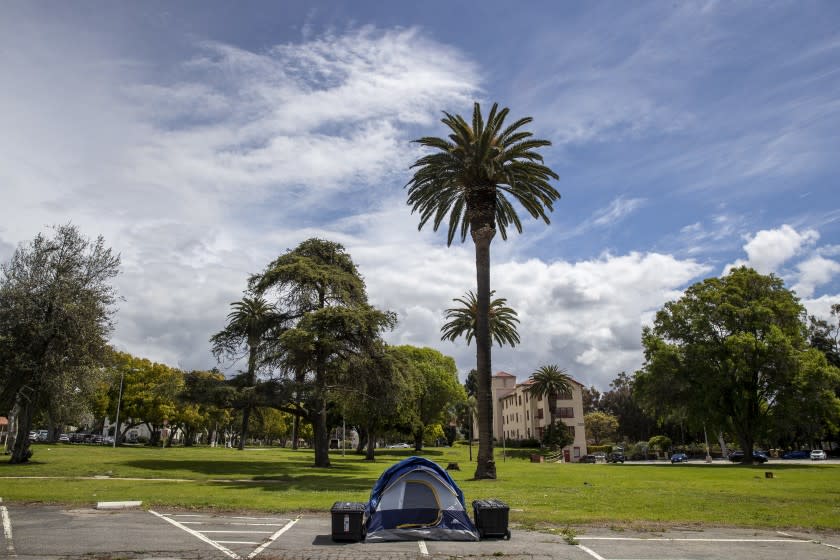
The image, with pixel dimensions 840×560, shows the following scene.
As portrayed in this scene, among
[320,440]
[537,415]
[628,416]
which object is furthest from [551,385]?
[320,440]

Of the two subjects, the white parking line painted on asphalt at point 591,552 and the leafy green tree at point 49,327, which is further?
the leafy green tree at point 49,327

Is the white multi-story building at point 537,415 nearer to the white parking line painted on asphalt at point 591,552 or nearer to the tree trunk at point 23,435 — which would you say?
the tree trunk at point 23,435

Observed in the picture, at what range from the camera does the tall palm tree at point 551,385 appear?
89.2 metres

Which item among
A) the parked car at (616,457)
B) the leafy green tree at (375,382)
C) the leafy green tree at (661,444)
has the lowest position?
the parked car at (616,457)

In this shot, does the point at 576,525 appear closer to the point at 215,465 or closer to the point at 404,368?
the point at 404,368

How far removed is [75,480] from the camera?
2628 cm

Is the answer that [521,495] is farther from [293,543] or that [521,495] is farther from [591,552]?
[293,543]

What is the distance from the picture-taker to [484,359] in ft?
109

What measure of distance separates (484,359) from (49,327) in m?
24.6

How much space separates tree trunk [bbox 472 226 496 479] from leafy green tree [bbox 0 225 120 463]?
22.6 meters

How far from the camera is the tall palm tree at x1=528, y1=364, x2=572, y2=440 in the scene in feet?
293

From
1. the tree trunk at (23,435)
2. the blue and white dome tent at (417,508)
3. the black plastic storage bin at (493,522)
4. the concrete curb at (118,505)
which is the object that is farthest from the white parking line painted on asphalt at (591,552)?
the tree trunk at (23,435)

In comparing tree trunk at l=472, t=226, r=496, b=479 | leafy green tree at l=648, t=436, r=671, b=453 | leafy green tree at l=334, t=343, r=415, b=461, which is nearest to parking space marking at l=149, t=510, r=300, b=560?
tree trunk at l=472, t=226, r=496, b=479

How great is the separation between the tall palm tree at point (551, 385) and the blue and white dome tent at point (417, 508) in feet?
256
